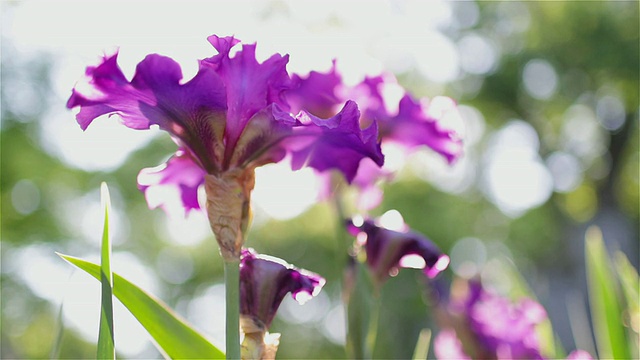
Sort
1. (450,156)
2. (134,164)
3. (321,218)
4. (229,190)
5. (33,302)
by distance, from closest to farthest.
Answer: (229,190), (450,156), (33,302), (134,164), (321,218)

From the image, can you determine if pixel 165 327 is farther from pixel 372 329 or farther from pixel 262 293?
pixel 372 329

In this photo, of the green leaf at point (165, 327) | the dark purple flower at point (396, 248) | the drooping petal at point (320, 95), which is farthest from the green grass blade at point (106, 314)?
the drooping petal at point (320, 95)

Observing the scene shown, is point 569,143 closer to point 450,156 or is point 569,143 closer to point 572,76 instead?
point 572,76

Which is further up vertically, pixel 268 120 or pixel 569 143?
pixel 268 120

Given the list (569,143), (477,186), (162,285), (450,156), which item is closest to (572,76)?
(569,143)

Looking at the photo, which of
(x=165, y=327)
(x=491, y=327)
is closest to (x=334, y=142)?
(x=165, y=327)

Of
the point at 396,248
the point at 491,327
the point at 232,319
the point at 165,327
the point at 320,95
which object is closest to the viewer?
the point at 232,319
